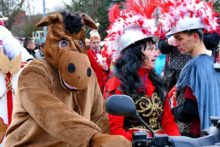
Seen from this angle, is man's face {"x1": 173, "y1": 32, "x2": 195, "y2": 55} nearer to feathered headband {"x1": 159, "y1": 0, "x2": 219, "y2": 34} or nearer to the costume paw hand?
feathered headband {"x1": 159, "y1": 0, "x2": 219, "y2": 34}

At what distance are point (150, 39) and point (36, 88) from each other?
117cm

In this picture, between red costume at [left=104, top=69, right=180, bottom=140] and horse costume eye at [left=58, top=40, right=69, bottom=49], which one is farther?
red costume at [left=104, top=69, right=180, bottom=140]

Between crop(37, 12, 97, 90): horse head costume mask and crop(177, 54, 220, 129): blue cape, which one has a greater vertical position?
crop(37, 12, 97, 90): horse head costume mask

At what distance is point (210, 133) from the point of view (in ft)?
6.67

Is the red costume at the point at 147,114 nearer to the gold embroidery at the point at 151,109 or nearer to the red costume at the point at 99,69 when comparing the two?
the gold embroidery at the point at 151,109

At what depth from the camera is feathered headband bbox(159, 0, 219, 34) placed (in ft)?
12.1

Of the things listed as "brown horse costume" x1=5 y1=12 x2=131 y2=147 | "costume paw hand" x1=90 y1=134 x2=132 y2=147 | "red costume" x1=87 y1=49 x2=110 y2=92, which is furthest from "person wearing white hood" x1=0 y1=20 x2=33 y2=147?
"costume paw hand" x1=90 y1=134 x2=132 y2=147

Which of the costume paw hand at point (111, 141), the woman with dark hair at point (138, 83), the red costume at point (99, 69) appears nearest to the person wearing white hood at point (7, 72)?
the red costume at point (99, 69)

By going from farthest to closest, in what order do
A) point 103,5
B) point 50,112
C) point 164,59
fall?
point 103,5
point 164,59
point 50,112

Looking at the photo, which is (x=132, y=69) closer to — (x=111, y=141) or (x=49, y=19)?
(x=49, y=19)

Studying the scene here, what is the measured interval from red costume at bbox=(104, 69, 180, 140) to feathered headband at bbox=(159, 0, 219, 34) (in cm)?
53

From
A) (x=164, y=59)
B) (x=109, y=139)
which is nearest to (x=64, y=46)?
(x=109, y=139)

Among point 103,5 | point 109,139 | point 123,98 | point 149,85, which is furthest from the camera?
point 103,5

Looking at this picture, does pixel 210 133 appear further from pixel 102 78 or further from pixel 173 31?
pixel 102 78
